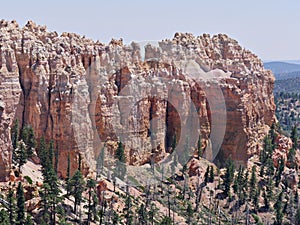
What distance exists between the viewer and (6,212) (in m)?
48.6

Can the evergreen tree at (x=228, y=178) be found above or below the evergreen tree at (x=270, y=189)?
above

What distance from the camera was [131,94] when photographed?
71.6m

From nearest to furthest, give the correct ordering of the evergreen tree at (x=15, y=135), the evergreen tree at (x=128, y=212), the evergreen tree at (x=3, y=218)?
1. the evergreen tree at (x=3, y=218)
2. the evergreen tree at (x=128, y=212)
3. the evergreen tree at (x=15, y=135)

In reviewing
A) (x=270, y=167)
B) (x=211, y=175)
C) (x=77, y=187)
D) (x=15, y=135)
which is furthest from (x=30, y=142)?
(x=270, y=167)

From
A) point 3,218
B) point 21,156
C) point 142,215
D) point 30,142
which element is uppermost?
point 30,142

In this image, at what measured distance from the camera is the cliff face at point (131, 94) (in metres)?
62.8

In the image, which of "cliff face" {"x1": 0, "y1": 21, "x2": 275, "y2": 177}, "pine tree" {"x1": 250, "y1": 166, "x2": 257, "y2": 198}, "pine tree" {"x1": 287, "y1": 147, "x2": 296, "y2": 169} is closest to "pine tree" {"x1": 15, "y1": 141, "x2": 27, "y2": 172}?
"cliff face" {"x1": 0, "y1": 21, "x2": 275, "y2": 177}

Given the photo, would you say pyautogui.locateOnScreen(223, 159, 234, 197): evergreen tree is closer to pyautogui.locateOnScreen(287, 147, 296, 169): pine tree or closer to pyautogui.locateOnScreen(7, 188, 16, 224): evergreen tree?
pyautogui.locateOnScreen(287, 147, 296, 169): pine tree

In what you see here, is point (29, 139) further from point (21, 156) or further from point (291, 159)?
point (291, 159)

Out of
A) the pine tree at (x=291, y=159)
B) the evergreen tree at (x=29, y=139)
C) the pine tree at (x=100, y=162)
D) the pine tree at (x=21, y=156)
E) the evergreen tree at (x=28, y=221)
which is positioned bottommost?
the pine tree at (x=291, y=159)

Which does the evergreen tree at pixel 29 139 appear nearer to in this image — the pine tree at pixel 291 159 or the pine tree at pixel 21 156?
the pine tree at pixel 21 156

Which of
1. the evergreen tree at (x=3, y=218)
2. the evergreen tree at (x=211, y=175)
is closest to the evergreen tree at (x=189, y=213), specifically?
the evergreen tree at (x=211, y=175)

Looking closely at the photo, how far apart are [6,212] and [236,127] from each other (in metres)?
43.3

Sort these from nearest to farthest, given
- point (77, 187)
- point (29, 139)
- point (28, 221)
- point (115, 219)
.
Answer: point (28, 221) → point (115, 219) → point (77, 187) → point (29, 139)
